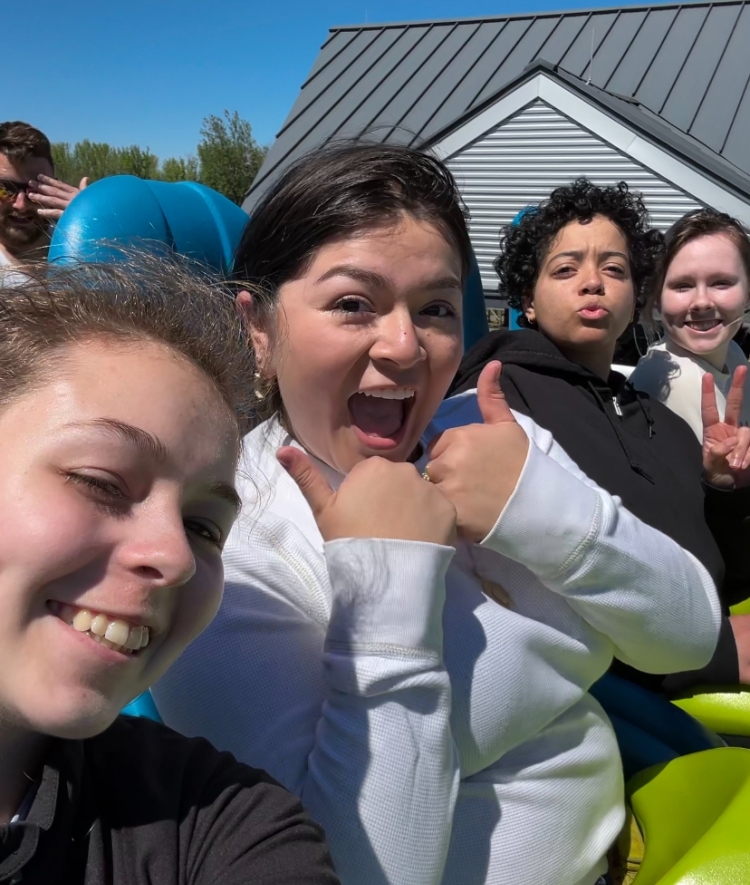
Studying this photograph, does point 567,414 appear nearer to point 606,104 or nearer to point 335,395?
point 335,395

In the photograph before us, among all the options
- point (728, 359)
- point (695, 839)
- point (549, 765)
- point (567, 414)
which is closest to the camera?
point (549, 765)

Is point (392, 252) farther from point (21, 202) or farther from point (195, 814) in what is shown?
point (21, 202)

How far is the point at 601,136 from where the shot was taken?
621 cm

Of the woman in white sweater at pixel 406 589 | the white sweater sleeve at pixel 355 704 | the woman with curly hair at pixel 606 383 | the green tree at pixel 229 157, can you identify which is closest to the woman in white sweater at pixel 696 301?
the woman with curly hair at pixel 606 383

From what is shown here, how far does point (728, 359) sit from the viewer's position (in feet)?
9.43

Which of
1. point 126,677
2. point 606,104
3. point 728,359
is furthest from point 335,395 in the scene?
point 606,104

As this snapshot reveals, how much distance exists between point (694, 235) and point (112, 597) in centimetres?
248

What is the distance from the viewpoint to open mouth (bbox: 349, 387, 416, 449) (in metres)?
1.16

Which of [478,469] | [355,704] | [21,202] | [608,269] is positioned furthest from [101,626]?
[21,202]

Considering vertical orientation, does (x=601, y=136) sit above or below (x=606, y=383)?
above

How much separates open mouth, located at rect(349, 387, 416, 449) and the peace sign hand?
3.39ft

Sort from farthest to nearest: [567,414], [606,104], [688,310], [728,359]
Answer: [606,104], [728,359], [688,310], [567,414]

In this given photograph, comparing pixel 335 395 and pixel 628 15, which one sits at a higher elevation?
pixel 628 15

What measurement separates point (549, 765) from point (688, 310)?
1.94 meters
